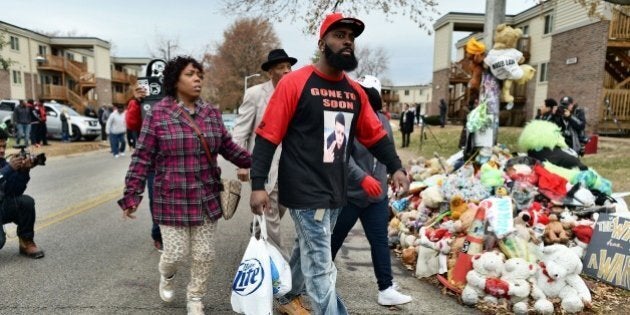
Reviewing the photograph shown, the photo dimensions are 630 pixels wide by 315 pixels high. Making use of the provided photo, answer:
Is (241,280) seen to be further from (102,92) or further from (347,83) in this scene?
(102,92)

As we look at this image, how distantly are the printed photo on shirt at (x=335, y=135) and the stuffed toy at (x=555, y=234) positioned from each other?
2873mm

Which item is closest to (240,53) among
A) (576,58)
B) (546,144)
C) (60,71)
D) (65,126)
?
(60,71)

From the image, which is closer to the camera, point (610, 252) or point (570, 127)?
point (610, 252)

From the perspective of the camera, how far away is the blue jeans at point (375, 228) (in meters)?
3.49

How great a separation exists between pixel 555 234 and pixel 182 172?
3.64 meters

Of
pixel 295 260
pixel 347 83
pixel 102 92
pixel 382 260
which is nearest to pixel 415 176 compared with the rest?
pixel 382 260

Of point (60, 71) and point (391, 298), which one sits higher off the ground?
point (60, 71)

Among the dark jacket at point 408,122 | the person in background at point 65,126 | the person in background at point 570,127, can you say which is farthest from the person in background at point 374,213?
the person in background at point 65,126

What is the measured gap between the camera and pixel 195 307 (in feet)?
10.5

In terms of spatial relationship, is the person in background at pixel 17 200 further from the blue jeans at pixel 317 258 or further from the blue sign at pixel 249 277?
the blue jeans at pixel 317 258

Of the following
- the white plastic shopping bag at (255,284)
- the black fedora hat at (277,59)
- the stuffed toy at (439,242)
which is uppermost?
the black fedora hat at (277,59)

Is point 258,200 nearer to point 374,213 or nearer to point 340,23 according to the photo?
point 340,23

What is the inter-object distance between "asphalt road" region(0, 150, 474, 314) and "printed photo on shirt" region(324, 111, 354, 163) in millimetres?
1483

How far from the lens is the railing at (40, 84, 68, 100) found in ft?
129
